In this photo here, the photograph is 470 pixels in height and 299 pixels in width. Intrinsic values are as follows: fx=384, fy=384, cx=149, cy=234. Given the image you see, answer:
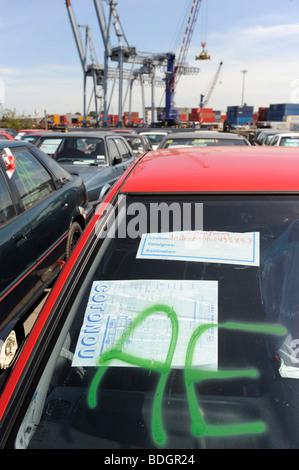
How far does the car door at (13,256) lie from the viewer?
281 centimetres

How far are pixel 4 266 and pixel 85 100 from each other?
58.9m

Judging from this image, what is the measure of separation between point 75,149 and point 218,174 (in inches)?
260

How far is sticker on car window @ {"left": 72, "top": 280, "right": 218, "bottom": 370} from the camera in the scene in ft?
4.57

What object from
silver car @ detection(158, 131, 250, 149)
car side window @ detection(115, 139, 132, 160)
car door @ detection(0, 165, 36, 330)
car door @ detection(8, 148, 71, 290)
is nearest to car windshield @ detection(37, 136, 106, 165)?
car side window @ detection(115, 139, 132, 160)

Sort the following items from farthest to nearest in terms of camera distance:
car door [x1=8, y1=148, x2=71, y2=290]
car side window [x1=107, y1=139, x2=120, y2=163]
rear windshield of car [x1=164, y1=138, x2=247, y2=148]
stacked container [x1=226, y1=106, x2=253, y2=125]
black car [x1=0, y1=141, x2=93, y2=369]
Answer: stacked container [x1=226, y1=106, x2=253, y2=125] < car side window [x1=107, y1=139, x2=120, y2=163] < rear windshield of car [x1=164, y1=138, x2=247, y2=148] < car door [x1=8, y1=148, x2=71, y2=290] < black car [x1=0, y1=141, x2=93, y2=369]

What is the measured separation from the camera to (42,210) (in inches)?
150

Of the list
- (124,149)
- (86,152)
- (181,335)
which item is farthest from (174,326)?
(124,149)

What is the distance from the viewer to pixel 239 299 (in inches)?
60.9

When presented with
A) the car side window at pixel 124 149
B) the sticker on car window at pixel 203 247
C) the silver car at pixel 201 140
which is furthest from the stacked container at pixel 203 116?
the sticker on car window at pixel 203 247

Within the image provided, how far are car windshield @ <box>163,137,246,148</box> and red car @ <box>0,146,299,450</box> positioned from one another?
4937 mm

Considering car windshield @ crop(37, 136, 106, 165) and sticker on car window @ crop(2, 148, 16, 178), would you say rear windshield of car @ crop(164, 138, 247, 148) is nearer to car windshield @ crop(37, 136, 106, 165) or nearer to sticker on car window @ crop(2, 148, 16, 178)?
car windshield @ crop(37, 136, 106, 165)

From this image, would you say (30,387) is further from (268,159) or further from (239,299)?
(268,159)

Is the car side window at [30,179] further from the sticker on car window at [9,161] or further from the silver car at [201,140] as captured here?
the silver car at [201,140]

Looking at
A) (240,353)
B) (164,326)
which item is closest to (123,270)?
(164,326)
